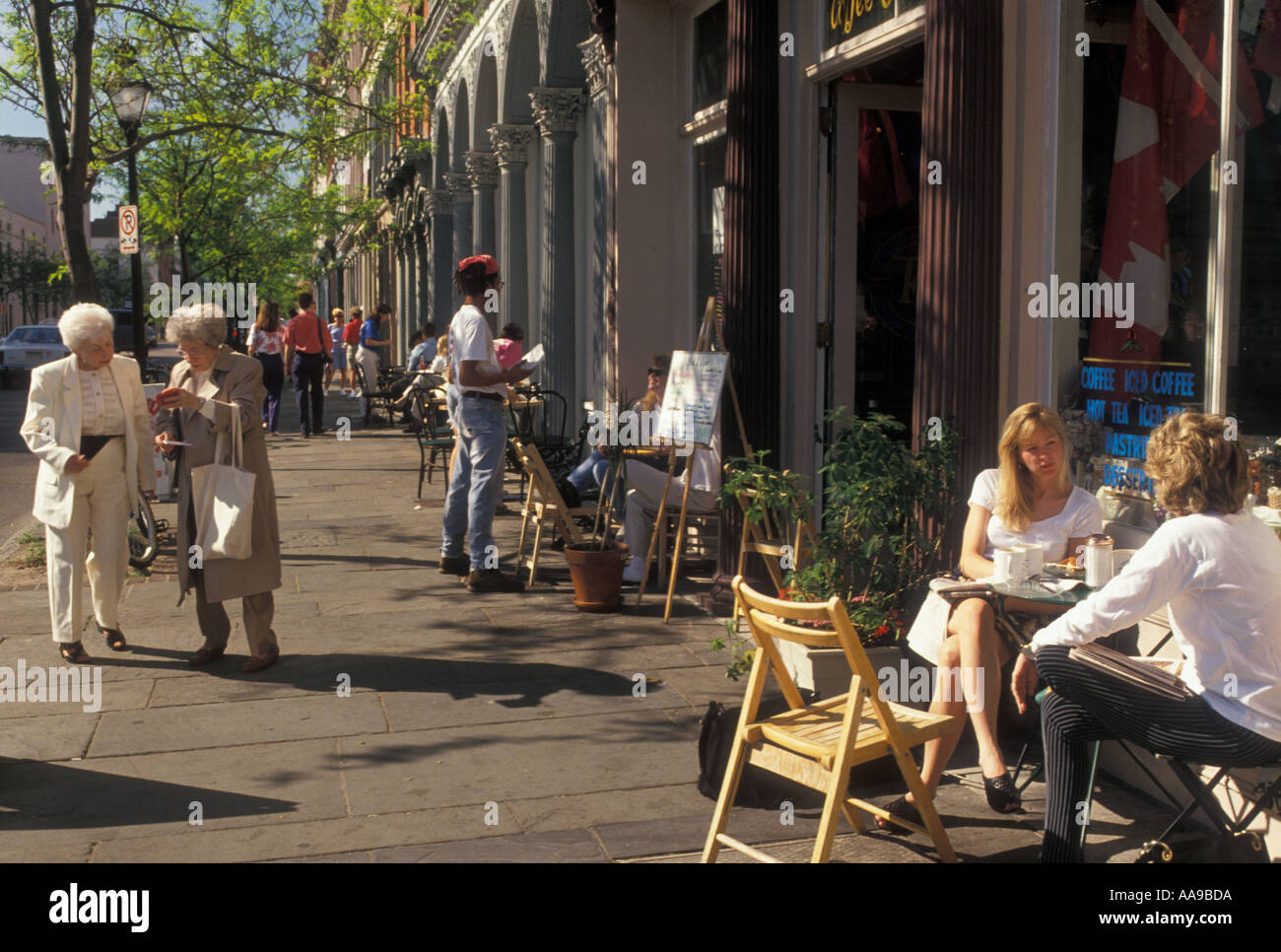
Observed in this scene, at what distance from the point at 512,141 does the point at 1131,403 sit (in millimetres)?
12935

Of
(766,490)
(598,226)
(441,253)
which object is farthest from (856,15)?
(441,253)

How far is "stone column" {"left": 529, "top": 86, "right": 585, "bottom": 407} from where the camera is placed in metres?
14.7

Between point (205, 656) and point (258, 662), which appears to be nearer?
point (258, 662)

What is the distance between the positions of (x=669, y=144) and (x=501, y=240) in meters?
7.37

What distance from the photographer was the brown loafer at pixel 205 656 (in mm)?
6969

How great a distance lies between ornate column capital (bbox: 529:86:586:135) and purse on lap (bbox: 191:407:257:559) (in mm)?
8899

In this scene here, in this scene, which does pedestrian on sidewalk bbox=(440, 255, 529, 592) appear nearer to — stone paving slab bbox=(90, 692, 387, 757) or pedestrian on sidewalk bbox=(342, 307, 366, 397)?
stone paving slab bbox=(90, 692, 387, 757)

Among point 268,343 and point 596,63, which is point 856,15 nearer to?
point 596,63

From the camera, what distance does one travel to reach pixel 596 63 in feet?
39.4

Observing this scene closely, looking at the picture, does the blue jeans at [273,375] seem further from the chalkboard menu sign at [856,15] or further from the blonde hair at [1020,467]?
the blonde hair at [1020,467]

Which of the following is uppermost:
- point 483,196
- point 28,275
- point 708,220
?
point 28,275

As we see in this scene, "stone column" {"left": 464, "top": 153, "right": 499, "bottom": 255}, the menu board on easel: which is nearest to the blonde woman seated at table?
the menu board on easel

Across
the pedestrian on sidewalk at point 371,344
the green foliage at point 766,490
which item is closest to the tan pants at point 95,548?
the green foliage at point 766,490
